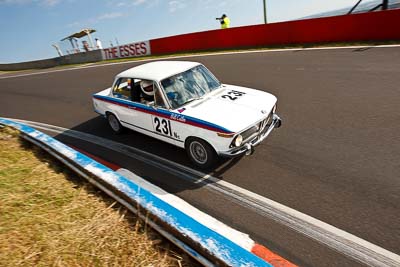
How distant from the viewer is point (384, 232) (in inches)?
112

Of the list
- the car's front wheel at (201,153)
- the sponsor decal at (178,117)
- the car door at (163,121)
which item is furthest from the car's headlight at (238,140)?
the car door at (163,121)

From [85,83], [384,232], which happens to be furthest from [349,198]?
[85,83]

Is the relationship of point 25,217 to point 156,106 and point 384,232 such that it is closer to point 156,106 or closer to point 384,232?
point 156,106

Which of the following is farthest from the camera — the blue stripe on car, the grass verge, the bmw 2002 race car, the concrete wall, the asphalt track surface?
the concrete wall

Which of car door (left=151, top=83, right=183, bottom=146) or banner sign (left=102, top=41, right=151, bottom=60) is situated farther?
banner sign (left=102, top=41, right=151, bottom=60)

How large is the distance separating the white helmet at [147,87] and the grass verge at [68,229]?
204 cm

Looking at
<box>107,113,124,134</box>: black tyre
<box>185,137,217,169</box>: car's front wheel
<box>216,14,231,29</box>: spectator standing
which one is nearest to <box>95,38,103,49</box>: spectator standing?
<box>216,14,231,29</box>: spectator standing

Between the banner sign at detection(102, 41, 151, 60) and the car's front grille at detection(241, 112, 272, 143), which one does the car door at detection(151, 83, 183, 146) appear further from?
the banner sign at detection(102, 41, 151, 60)

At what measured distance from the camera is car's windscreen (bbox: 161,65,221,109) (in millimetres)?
4644

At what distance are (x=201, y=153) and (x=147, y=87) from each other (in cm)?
172

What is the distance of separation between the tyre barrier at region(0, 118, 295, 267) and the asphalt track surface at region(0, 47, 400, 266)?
0.15 m

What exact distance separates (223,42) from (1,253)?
56.9 feet

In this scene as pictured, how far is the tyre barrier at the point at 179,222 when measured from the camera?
2045 mm

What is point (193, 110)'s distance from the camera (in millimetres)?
4336
